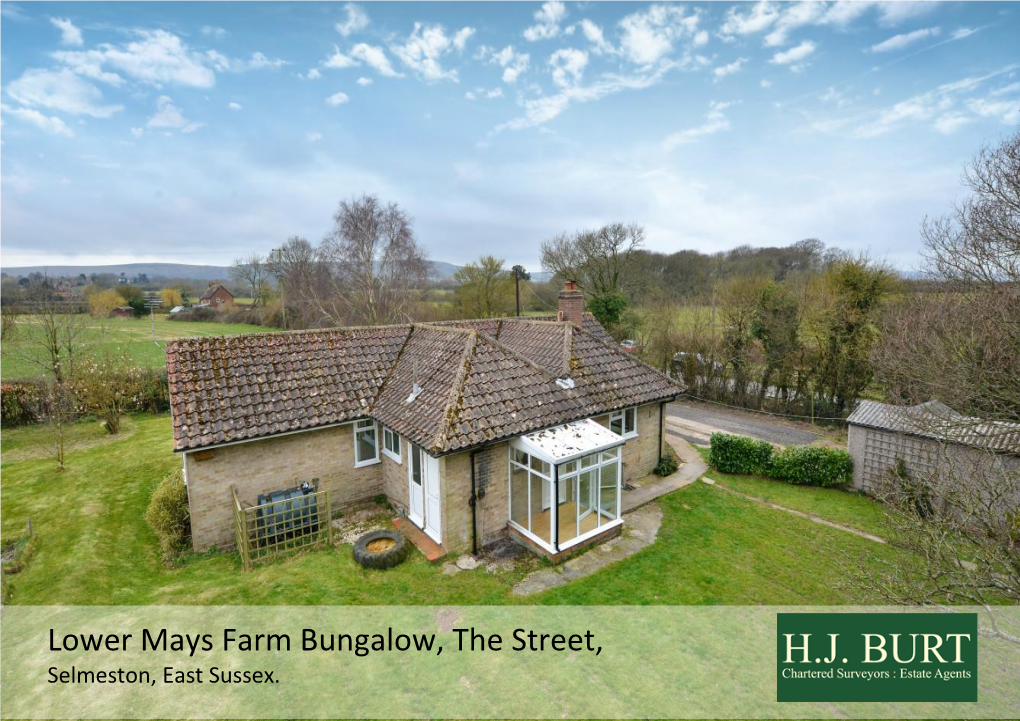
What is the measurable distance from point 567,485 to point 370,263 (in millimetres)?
25601

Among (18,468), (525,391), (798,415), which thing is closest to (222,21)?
(525,391)

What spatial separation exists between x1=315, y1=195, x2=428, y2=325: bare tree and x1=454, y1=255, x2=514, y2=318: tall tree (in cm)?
577

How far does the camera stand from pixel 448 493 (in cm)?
1016

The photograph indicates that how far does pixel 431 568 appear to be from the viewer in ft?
32.2

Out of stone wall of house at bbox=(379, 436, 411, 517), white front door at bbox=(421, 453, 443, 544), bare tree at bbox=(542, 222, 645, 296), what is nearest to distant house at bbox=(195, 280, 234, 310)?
bare tree at bbox=(542, 222, 645, 296)

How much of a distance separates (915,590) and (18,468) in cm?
2574

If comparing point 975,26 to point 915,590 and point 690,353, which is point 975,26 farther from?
point 690,353

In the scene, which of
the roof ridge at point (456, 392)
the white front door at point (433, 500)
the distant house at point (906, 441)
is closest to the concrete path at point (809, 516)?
the distant house at point (906, 441)

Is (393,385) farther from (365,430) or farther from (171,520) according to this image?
(171,520)

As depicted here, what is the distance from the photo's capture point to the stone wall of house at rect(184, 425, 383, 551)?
10.6m

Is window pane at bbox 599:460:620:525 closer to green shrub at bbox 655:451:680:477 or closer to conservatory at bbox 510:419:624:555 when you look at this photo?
conservatory at bbox 510:419:624:555

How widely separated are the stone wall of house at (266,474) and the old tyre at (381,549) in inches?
61.0

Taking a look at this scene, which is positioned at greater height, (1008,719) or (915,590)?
(915,590)

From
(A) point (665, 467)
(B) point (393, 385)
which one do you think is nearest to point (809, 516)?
(A) point (665, 467)
